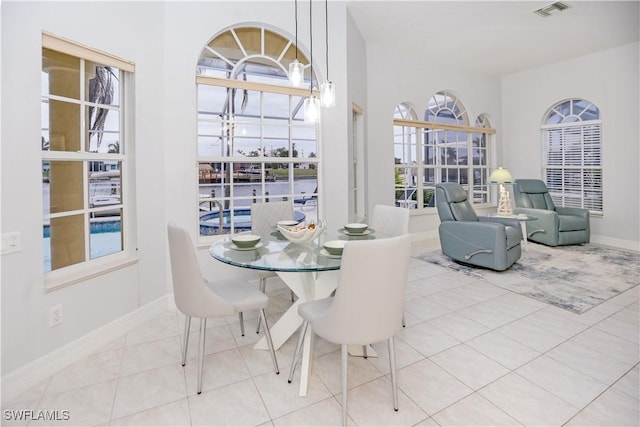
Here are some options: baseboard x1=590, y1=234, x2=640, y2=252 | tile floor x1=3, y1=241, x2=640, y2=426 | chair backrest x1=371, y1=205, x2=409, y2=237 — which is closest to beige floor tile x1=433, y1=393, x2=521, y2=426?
tile floor x1=3, y1=241, x2=640, y2=426

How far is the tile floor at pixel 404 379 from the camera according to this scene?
5.63ft

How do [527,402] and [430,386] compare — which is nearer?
[527,402]

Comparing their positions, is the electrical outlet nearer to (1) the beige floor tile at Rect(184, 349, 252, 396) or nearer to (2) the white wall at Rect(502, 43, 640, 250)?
(1) the beige floor tile at Rect(184, 349, 252, 396)

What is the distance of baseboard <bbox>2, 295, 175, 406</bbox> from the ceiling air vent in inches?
212

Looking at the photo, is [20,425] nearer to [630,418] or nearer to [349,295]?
[349,295]

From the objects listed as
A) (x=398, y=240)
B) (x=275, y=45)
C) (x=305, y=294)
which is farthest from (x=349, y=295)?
(x=275, y=45)

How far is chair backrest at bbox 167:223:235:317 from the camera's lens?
1.93m

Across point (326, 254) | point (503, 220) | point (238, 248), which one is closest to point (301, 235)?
point (326, 254)

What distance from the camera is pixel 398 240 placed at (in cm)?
161

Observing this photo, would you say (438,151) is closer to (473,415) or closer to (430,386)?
(430,386)

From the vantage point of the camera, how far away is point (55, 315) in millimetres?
2203

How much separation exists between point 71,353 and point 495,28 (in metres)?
5.91

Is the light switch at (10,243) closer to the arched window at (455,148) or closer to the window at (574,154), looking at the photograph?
the arched window at (455,148)

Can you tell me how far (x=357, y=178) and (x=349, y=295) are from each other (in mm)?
3407
